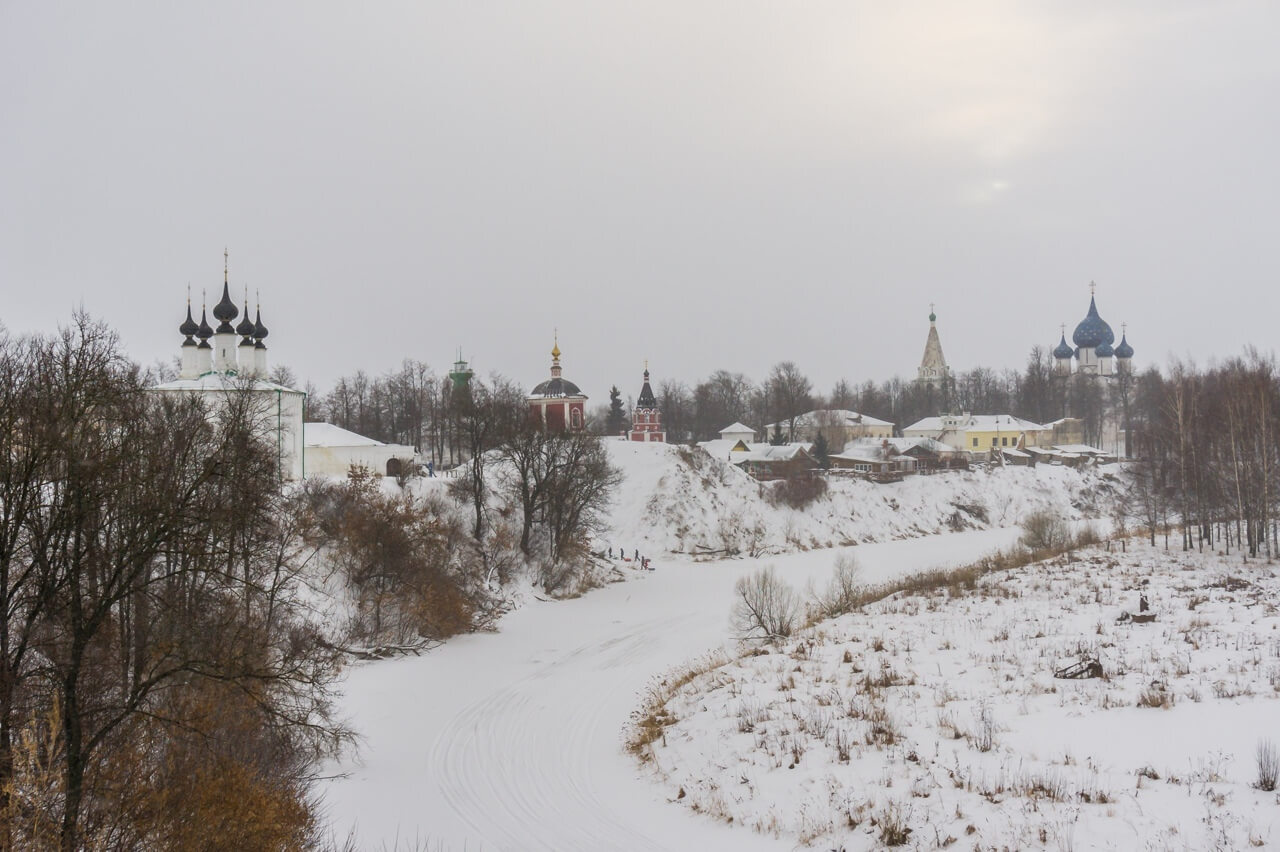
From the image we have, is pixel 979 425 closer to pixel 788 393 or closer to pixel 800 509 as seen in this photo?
pixel 788 393

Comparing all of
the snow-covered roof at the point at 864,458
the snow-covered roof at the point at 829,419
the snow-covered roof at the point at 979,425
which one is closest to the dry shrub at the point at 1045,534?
the snow-covered roof at the point at 864,458

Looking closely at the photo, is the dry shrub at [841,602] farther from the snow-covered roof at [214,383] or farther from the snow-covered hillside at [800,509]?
the snow-covered roof at [214,383]

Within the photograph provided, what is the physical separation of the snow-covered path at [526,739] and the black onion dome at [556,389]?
2441cm

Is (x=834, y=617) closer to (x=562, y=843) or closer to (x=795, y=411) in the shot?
(x=562, y=843)

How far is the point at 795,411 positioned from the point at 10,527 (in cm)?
6933

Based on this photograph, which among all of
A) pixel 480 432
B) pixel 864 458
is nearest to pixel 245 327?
pixel 480 432

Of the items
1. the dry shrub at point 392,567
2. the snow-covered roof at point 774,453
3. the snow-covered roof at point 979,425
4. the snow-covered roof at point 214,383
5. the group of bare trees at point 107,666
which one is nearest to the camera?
the group of bare trees at point 107,666

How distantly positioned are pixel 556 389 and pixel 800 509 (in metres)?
16.8

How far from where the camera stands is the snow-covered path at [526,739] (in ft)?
36.6

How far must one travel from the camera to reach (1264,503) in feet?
87.4

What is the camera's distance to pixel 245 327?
34938 mm

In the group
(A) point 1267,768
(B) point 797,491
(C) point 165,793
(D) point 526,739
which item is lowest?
(D) point 526,739

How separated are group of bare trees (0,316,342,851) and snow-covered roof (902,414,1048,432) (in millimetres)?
72416

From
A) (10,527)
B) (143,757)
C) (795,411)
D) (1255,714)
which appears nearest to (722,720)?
(1255,714)
